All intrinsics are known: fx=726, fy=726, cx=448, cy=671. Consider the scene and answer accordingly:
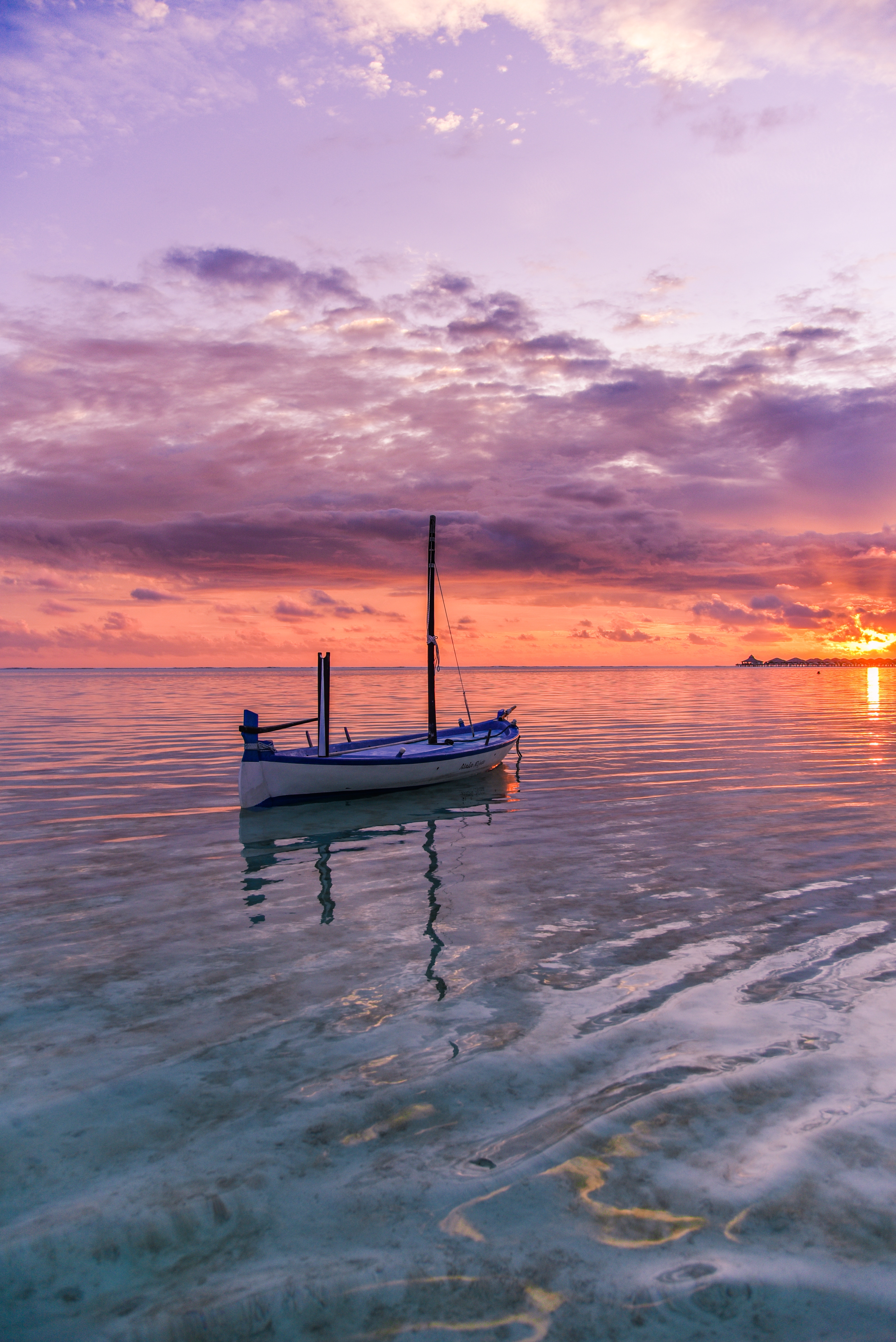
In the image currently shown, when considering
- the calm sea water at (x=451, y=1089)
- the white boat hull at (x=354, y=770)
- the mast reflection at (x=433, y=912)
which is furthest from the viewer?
the white boat hull at (x=354, y=770)

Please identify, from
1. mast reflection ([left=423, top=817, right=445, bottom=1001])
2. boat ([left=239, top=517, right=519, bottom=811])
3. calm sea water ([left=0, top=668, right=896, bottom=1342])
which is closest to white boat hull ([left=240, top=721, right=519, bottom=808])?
boat ([left=239, top=517, right=519, bottom=811])

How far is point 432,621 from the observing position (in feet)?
101

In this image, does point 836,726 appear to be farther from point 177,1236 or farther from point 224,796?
point 177,1236

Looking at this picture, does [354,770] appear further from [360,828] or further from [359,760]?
[360,828]

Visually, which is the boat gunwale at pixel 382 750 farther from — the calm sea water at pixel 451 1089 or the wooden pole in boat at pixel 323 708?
the calm sea water at pixel 451 1089

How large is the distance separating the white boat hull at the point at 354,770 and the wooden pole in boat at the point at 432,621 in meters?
0.99

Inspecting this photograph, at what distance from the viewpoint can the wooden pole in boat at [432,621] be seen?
30.5 meters

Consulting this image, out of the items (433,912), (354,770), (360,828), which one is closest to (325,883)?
(433,912)

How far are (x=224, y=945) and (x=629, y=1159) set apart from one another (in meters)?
7.39

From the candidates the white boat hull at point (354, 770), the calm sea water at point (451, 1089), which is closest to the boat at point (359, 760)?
the white boat hull at point (354, 770)

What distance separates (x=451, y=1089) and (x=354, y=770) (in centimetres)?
1709

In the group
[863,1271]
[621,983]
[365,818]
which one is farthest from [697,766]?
[863,1271]

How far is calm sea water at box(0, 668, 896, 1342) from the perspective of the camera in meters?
4.89

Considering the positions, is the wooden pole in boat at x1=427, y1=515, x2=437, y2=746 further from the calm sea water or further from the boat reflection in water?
the calm sea water
